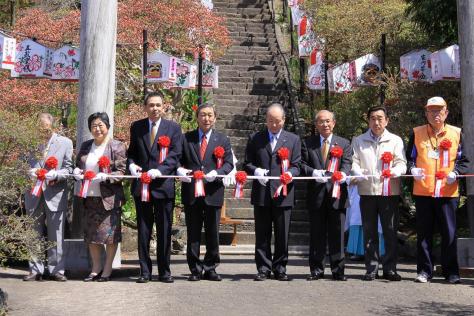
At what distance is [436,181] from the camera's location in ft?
32.7

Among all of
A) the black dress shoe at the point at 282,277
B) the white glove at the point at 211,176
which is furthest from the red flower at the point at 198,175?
the black dress shoe at the point at 282,277

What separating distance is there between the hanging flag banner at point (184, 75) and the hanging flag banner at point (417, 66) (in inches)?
159

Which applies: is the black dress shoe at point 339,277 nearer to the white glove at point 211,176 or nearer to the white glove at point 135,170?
the white glove at point 211,176

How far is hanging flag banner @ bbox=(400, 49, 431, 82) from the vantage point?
1362cm

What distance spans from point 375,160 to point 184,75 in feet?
20.6

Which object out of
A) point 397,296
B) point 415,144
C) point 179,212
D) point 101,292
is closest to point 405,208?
point 179,212

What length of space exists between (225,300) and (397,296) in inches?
69.7

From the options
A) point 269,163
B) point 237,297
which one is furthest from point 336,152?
point 237,297

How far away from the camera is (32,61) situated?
14.4 meters

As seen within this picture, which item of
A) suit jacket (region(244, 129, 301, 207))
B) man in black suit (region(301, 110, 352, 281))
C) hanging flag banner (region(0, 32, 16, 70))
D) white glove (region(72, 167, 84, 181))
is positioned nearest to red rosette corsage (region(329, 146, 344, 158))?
man in black suit (region(301, 110, 352, 281))

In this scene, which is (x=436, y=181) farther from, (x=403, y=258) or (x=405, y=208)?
(x=405, y=208)

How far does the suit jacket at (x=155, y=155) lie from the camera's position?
9.91m

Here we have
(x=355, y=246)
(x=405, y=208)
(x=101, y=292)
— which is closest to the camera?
(x=101, y=292)

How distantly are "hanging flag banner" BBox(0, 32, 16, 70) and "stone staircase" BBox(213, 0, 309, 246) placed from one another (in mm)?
4788
